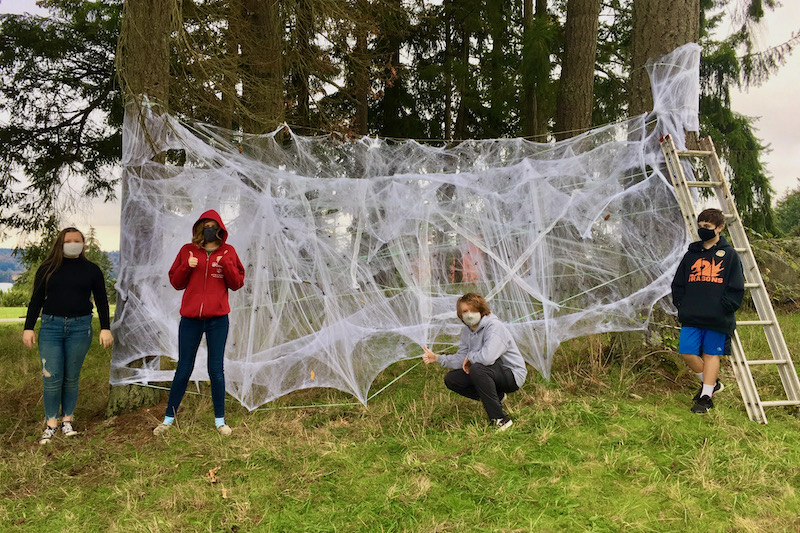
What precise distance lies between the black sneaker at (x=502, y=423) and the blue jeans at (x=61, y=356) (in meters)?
2.83

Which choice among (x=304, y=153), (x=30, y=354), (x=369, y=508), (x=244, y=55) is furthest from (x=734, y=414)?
(x=30, y=354)

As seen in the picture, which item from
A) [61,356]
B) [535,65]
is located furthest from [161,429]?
[535,65]

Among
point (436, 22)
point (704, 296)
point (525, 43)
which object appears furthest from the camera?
point (436, 22)

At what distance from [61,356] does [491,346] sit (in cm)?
290

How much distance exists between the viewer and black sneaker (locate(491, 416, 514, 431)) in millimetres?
3500

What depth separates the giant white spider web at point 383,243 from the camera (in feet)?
13.6

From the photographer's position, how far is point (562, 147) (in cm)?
451

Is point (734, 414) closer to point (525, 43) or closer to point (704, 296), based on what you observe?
point (704, 296)

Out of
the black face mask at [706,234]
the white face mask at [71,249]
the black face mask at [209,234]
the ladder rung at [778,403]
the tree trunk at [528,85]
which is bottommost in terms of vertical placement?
the ladder rung at [778,403]

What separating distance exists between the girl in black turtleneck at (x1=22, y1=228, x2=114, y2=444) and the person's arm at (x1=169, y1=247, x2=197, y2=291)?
0.67m

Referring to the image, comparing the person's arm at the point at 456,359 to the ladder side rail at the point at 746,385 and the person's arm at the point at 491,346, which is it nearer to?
the person's arm at the point at 491,346

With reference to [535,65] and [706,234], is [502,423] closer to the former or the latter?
[706,234]

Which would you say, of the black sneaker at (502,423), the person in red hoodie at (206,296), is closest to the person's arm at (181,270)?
the person in red hoodie at (206,296)

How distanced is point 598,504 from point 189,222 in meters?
3.37
